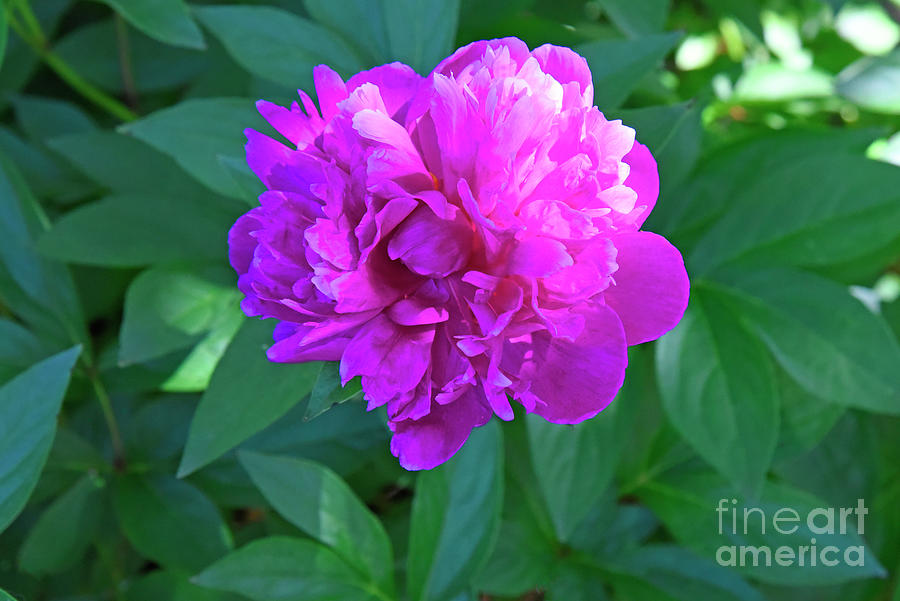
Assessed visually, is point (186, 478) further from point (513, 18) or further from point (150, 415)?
point (513, 18)

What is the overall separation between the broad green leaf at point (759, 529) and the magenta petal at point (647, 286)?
594mm

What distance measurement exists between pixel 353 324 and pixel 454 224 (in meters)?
0.13

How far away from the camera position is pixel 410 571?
1082mm

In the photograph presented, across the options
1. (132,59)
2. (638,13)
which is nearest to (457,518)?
(638,13)

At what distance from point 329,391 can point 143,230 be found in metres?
0.65

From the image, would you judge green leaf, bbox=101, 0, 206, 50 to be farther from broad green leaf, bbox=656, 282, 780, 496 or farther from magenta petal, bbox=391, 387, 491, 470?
broad green leaf, bbox=656, 282, 780, 496

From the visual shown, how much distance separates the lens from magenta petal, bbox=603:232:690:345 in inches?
28.3

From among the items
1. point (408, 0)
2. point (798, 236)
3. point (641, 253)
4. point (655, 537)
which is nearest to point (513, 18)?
point (408, 0)

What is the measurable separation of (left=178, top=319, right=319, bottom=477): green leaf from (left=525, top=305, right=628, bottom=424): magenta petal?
34 centimetres

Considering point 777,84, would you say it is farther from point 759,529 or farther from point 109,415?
point 109,415

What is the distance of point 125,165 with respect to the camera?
1383 mm

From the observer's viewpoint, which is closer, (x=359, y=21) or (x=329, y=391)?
(x=329, y=391)

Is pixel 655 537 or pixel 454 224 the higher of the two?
pixel 454 224

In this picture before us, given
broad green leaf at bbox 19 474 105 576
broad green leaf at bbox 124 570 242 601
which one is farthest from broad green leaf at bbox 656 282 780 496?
broad green leaf at bbox 19 474 105 576
